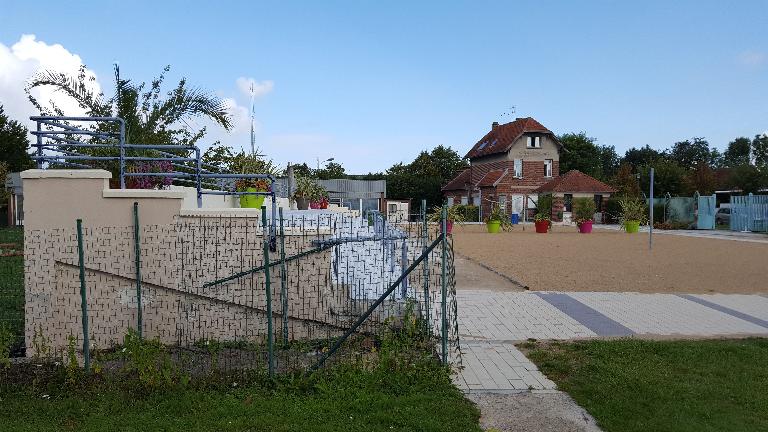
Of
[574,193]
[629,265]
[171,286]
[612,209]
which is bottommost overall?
[629,265]

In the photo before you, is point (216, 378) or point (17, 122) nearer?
point (216, 378)

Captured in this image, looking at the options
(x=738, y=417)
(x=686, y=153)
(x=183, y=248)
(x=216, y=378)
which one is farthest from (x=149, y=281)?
(x=686, y=153)

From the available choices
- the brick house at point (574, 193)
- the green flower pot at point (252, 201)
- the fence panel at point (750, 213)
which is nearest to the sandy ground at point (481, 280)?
the green flower pot at point (252, 201)

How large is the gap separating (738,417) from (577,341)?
2453 mm

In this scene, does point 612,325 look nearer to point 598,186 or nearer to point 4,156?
point 598,186

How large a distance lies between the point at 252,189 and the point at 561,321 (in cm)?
617

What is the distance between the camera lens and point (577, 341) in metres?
6.77

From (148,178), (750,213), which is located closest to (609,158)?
(750,213)

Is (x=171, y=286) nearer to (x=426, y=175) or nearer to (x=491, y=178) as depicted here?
(x=491, y=178)

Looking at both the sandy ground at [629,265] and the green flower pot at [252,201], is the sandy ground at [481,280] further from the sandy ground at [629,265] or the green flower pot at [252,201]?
the green flower pot at [252,201]

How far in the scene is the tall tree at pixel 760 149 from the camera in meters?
64.2

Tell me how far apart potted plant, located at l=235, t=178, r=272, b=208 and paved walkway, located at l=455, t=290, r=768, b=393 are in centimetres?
404

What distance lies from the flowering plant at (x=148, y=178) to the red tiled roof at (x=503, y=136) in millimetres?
39154

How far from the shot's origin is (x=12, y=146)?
3678 cm
